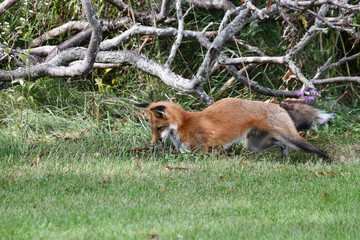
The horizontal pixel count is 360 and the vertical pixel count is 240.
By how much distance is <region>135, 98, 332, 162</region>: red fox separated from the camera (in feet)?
22.7

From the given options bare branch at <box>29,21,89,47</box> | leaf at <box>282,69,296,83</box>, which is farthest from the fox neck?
bare branch at <box>29,21,89,47</box>

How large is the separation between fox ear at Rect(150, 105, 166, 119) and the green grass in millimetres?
544

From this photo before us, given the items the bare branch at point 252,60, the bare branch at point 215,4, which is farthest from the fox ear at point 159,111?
the bare branch at point 215,4

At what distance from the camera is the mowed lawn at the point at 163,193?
3812 mm

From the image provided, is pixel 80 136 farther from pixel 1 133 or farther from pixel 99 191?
pixel 99 191

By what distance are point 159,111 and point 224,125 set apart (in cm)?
97

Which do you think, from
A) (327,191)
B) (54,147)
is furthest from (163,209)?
(54,147)

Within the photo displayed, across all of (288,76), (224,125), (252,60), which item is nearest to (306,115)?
(224,125)

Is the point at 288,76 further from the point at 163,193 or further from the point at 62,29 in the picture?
the point at 62,29

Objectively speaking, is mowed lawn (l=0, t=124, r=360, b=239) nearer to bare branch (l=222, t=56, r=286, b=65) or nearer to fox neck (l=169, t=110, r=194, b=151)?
fox neck (l=169, t=110, r=194, b=151)

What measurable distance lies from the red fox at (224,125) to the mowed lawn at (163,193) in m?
0.27

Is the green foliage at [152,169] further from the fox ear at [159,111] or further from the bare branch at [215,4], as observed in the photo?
the fox ear at [159,111]

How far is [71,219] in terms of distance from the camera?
402 cm

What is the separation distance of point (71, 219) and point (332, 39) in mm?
7224
